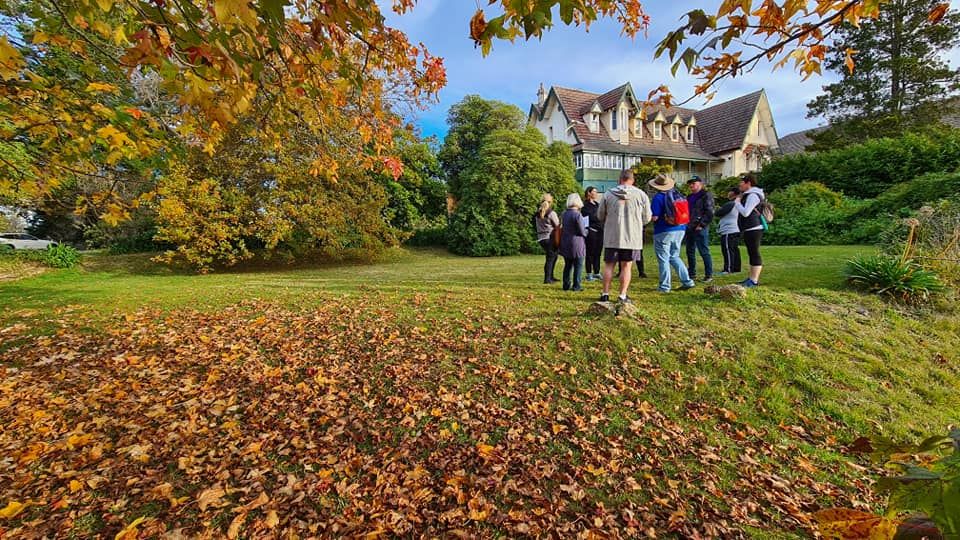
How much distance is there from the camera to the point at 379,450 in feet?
10.2

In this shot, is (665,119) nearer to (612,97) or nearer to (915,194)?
(612,97)

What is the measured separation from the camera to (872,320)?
16.8ft

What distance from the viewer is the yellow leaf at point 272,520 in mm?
2391

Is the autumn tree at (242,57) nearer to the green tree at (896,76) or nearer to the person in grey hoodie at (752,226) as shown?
the person in grey hoodie at (752,226)

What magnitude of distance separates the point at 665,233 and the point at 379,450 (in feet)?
17.5

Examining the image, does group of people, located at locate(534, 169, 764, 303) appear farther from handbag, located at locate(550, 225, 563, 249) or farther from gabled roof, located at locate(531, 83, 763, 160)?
gabled roof, located at locate(531, 83, 763, 160)

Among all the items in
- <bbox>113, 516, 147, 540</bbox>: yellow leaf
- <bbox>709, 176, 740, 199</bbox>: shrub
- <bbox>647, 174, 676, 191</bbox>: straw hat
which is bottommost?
<bbox>113, 516, 147, 540</bbox>: yellow leaf

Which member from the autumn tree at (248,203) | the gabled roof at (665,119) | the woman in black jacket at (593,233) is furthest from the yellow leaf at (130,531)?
the gabled roof at (665,119)

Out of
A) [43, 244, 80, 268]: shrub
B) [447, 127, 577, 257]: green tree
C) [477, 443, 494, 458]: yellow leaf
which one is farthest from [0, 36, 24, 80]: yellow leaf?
[43, 244, 80, 268]: shrub

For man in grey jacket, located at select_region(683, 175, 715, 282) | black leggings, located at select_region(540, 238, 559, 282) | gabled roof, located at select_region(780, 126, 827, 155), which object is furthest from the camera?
gabled roof, located at select_region(780, 126, 827, 155)

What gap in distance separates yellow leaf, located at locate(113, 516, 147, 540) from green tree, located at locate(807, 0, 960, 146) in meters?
30.3

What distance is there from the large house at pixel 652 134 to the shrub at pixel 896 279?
20737 mm

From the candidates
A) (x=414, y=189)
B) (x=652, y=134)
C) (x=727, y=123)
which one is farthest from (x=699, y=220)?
(x=727, y=123)

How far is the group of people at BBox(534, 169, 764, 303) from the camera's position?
5.78m
